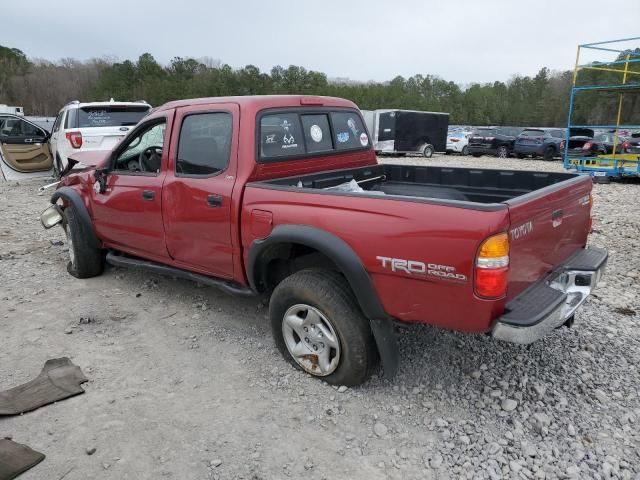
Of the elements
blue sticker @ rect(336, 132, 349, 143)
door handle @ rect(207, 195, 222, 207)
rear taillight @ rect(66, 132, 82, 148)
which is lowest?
door handle @ rect(207, 195, 222, 207)

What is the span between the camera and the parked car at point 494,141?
2272cm

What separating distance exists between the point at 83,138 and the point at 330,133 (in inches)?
289

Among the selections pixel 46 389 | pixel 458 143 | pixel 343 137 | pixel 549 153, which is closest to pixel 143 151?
pixel 343 137

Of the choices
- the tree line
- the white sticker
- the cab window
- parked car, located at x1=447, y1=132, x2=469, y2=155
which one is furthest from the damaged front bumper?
the tree line

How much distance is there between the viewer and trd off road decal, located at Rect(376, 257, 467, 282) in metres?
2.45

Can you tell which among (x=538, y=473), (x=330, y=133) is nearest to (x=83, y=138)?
(x=330, y=133)

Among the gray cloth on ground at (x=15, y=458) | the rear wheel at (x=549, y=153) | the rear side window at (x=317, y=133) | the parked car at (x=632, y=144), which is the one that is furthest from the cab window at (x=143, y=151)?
the rear wheel at (x=549, y=153)

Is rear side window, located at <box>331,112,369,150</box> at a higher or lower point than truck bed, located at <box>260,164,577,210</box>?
higher

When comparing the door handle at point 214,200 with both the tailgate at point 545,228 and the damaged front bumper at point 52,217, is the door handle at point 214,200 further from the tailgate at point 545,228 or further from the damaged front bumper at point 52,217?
the damaged front bumper at point 52,217

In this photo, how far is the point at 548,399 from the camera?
10.00ft

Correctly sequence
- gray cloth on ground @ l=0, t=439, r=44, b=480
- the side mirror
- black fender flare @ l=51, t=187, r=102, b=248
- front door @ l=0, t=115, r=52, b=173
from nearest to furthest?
1. gray cloth on ground @ l=0, t=439, r=44, b=480
2. the side mirror
3. black fender flare @ l=51, t=187, r=102, b=248
4. front door @ l=0, t=115, r=52, b=173

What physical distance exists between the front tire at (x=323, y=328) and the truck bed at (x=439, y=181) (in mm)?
899

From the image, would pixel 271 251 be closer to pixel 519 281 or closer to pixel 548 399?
pixel 519 281

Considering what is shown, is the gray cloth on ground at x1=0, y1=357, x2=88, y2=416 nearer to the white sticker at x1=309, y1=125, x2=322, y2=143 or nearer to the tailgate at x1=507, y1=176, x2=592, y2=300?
the white sticker at x1=309, y1=125, x2=322, y2=143
